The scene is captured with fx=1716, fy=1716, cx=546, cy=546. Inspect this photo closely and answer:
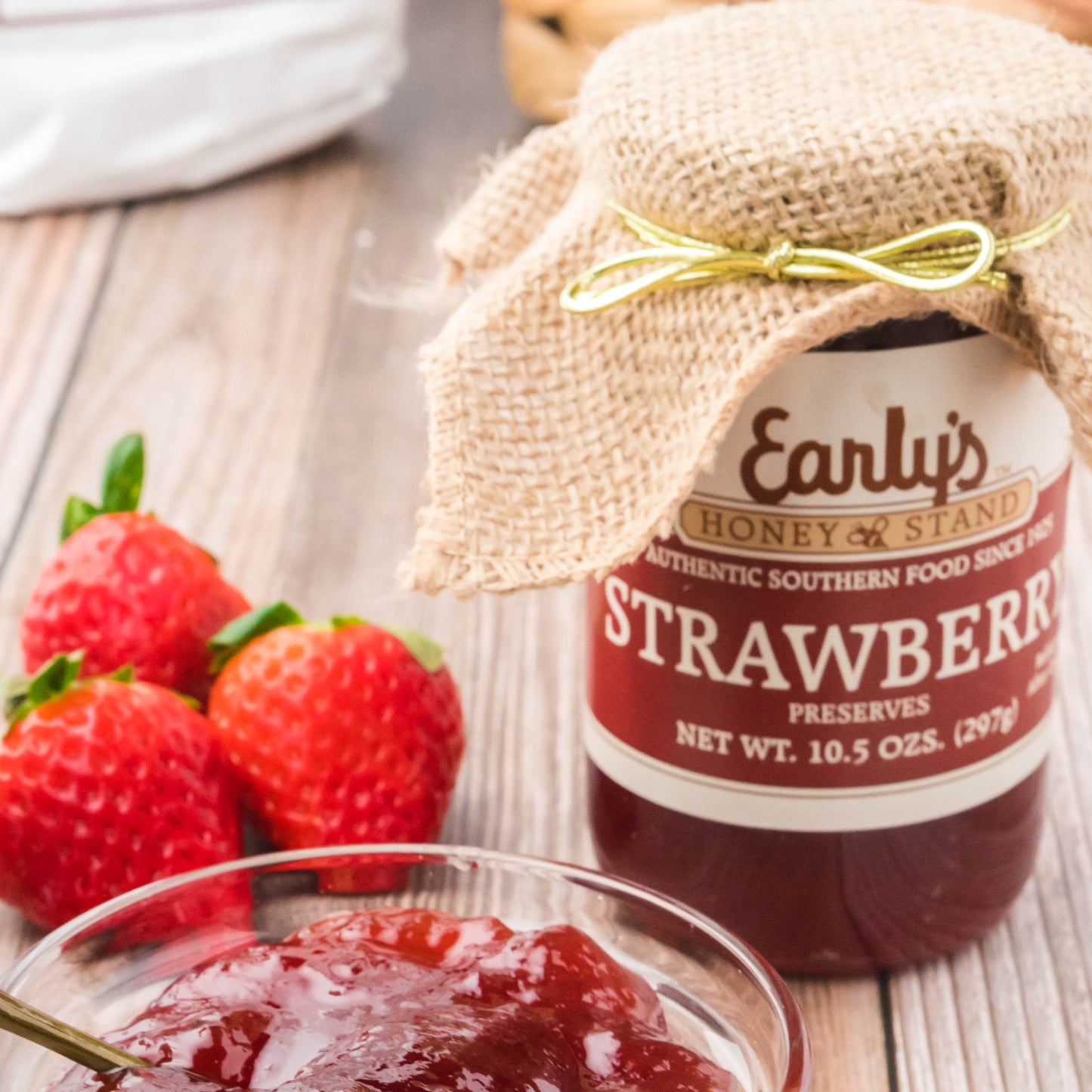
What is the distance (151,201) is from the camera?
1313 mm

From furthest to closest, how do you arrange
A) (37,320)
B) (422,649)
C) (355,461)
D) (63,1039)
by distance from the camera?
(37,320), (355,461), (422,649), (63,1039)

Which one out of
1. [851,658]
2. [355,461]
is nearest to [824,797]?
[851,658]

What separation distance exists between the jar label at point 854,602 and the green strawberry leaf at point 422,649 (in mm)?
89

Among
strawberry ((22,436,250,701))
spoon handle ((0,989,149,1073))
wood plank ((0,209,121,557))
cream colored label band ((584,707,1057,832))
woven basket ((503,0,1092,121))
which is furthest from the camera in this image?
woven basket ((503,0,1092,121))

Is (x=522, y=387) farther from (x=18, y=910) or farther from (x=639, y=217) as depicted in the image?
(x=18, y=910)

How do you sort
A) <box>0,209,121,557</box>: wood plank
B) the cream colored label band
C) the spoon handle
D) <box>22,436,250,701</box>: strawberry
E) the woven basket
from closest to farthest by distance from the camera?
the spoon handle → the cream colored label band → <box>22,436,250,701</box>: strawberry → <box>0,209,121,557</box>: wood plank → the woven basket

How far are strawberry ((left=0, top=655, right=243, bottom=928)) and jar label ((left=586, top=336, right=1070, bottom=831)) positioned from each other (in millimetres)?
149

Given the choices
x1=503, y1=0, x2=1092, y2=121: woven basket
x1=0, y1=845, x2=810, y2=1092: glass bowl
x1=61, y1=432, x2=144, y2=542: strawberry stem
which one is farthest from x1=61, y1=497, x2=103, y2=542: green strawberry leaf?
x1=503, y1=0, x2=1092, y2=121: woven basket

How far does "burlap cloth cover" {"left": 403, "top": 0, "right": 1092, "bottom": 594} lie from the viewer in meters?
0.45

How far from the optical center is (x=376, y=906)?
1.70 feet

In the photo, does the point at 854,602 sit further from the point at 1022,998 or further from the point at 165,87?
the point at 165,87

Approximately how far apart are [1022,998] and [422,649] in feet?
0.79

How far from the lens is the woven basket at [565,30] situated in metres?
1.09

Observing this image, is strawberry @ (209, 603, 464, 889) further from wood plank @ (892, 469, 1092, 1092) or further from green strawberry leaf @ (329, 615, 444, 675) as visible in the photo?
wood plank @ (892, 469, 1092, 1092)
